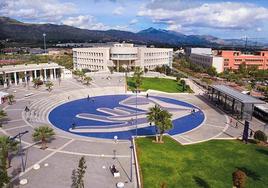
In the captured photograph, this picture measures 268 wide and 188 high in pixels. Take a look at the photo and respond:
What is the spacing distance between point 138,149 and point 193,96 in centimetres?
4628

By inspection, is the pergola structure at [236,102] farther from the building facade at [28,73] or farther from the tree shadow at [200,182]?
the building facade at [28,73]

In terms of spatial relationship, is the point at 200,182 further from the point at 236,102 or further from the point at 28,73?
the point at 28,73

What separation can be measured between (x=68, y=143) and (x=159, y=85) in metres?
54.7

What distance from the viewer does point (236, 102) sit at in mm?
57000

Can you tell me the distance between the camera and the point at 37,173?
30391mm

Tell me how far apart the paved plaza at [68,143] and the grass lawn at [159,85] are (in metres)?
10.3

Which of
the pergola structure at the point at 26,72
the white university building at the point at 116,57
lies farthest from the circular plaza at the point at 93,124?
the white university building at the point at 116,57

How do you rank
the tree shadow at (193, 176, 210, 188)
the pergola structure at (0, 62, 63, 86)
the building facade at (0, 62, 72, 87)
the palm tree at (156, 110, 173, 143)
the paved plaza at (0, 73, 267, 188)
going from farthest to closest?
1. the building facade at (0, 62, 72, 87)
2. the pergola structure at (0, 62, 63, 86)
3. the palm tree at (156, 110, 173, 143)
4. the paved plaza at (0, 73, 267, 188)
5. the tree shadow at (193, 176, 210, 188)

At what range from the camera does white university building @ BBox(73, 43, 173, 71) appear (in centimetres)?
11944

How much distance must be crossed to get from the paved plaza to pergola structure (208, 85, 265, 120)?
2.39 meters

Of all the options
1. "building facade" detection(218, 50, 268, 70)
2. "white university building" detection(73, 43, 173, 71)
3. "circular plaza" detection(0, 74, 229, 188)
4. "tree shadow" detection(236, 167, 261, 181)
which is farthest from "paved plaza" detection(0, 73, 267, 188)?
"building facade" detection(218, 50, 268, 70)

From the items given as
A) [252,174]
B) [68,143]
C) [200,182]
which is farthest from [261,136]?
[68,143]

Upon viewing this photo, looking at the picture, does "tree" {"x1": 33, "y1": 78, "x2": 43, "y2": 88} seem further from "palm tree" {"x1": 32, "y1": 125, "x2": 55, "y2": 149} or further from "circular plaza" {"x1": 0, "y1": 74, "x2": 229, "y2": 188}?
"palm tree" {"x1": 32, "y1": 125, "x2": 55, "y2": 149}

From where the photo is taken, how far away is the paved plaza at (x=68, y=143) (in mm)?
29750
